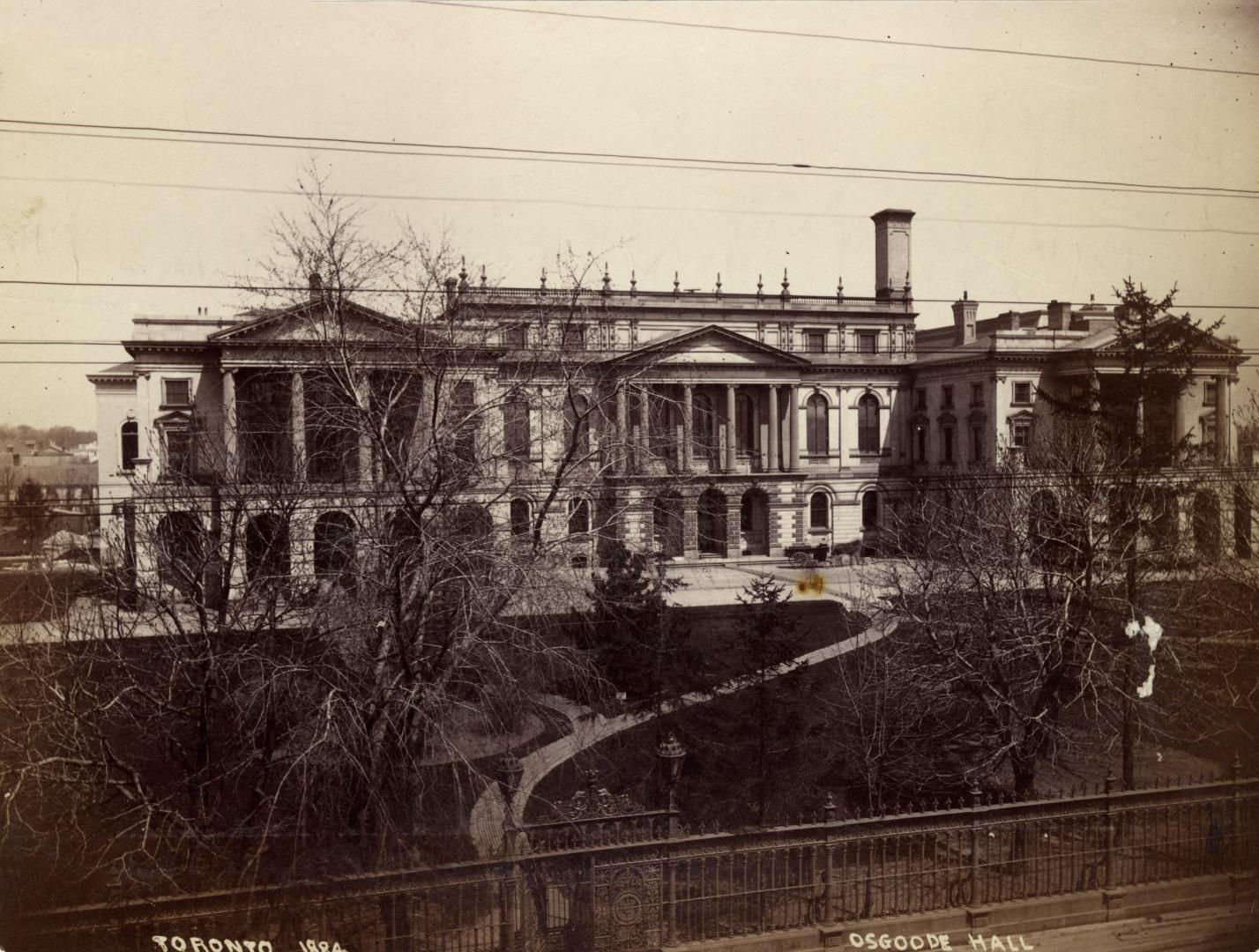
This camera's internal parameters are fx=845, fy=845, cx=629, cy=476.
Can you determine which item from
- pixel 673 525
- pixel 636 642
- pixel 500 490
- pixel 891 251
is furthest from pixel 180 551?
pixel 891 251

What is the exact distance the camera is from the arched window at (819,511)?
2652 centimetres

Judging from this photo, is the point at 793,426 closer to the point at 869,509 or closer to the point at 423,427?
the point at 869,509

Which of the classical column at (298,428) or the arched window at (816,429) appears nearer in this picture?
the classical column at (298,428)

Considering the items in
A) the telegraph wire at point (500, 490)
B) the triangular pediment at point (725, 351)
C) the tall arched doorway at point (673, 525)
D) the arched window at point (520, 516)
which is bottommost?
the tall arched doorway at point (673, 525)

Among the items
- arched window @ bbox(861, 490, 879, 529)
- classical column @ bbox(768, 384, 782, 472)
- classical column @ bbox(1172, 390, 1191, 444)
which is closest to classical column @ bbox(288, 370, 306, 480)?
classical column @ bbox(1172, 390, 1191, 444)

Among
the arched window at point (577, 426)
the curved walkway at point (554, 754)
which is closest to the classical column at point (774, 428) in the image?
the curved walkway at point (554, 754)

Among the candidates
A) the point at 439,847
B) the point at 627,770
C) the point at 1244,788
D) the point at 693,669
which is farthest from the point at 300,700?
the point at 1244,788

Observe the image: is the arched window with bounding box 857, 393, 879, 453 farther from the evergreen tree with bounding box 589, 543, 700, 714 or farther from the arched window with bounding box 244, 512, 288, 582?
the arched window with bounding box 244, 512, 288, 582

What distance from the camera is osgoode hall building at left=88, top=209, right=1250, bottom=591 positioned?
11.3 meters

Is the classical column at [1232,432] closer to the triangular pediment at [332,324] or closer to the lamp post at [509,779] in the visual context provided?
the lamp post at [509,779]

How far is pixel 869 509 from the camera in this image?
26.8 metres

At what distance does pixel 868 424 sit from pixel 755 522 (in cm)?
452

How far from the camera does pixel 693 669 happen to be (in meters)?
14.2

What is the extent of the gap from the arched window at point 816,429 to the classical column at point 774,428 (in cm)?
121
